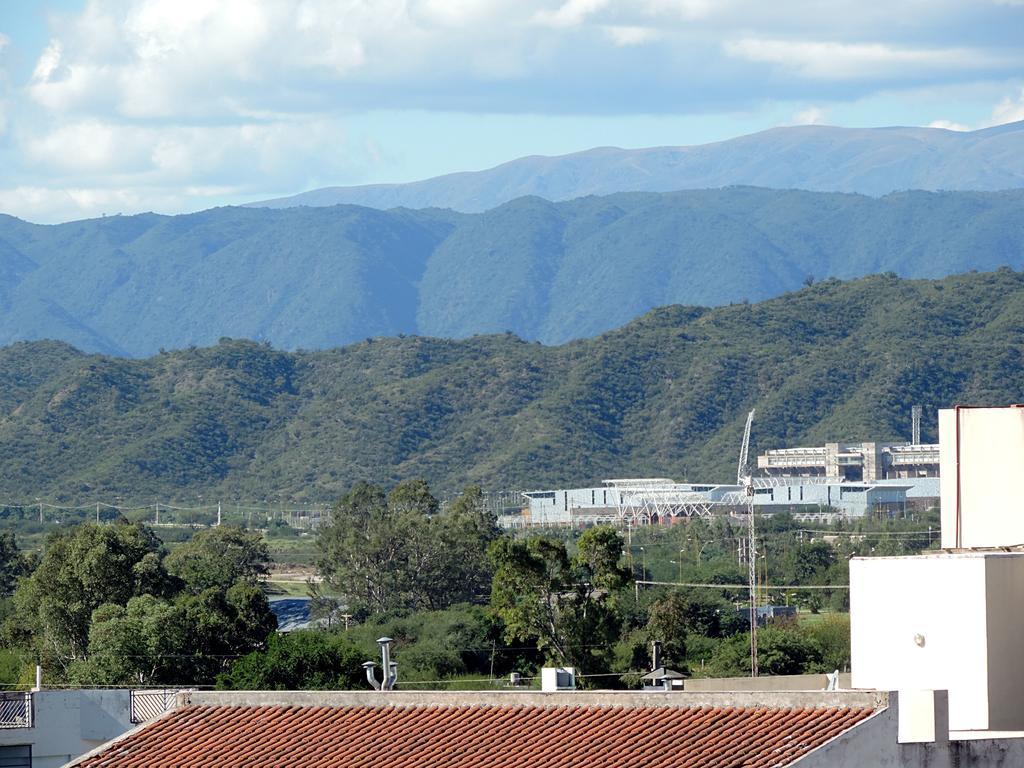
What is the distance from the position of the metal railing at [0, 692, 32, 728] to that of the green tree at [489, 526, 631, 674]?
35.4m

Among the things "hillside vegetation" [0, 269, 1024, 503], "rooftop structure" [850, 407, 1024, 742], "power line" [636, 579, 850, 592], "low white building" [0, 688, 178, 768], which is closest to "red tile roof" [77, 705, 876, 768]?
"rooftop structure" [850, 407, 1024, 742]

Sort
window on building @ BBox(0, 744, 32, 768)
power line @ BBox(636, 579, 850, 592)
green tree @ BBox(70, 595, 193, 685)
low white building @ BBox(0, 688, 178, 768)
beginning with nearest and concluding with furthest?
1. window on building @ BBox(0, 744, 32, 768)
2. low white building @ BBox(0, 688, 178, 768)
3. green tree @ BBox(70, 595, 193, 685)
4. power line @ BBox(636, 579, 850, 592)

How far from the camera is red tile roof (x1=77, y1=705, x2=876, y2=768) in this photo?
19156 mm

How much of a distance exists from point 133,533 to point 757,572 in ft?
140

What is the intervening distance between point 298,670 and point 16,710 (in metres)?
26.7

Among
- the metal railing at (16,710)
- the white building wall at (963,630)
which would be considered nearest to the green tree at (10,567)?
the metal railing at (16,710)

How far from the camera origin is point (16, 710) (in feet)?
106

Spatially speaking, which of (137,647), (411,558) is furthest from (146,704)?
(411,558)

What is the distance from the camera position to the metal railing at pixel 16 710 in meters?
32.0

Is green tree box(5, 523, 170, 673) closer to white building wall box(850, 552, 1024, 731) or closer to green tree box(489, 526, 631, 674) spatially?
green tree box(489, 526, 631, 674)

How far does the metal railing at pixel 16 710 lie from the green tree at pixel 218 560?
47.4m

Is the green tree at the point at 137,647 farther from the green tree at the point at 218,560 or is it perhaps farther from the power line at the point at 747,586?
the power line at the point at 747,586

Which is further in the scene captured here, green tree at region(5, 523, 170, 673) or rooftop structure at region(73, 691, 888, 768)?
green tree at region(5, 523, 170, 673)

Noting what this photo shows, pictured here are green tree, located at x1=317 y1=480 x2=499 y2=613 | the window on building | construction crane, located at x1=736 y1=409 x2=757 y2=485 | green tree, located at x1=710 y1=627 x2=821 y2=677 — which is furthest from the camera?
construction crane, located at x1=736 y1=409 x2=757 y2=485
